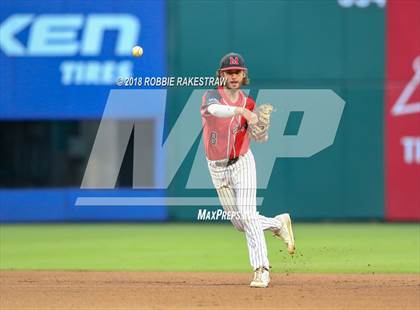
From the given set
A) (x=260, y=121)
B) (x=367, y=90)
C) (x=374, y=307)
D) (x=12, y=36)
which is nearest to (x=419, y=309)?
(x=374, y=307)

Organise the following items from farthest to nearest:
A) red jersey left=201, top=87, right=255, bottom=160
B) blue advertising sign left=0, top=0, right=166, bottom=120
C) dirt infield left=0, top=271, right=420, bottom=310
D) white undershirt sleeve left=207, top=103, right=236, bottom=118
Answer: blue advertising sign left=0, top=0, right=166, bottom=120, red jersey left=201, top=87, right=255, bottom=160, white undershirt sleeve left=207, top=103, right=236, bottom=118, dirt infield left=0, top=271, right=420, bottom=310

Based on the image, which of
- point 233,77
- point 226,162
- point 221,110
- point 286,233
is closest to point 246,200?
point 226,162

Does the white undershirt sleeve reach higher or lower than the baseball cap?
lower

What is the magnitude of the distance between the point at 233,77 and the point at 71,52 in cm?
979

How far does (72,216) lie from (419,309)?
1172cm

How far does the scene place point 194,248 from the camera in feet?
47.2

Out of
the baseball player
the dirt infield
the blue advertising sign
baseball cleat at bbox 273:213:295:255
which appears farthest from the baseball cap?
the blue advertising sign

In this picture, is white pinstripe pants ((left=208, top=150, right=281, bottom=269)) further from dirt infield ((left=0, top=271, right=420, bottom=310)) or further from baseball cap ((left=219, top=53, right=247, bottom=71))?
baseball cap ((left=219, top=53, right=247, bottom=71))

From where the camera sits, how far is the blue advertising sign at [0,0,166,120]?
18.4 m

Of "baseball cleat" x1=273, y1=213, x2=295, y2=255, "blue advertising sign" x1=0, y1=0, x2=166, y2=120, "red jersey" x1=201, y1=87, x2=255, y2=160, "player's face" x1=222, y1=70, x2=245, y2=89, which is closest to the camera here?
"player's face" x1=222, y1=70, x2=245, y2=89

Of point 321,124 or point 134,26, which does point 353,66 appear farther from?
point 134,26

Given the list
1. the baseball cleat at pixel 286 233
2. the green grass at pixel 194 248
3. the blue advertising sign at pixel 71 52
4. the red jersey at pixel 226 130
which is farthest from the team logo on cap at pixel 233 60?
the blue advertising sign at pixel 71 52

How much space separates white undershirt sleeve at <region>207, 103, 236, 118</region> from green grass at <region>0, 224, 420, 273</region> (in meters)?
3.08

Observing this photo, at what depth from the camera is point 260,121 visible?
354 inches
